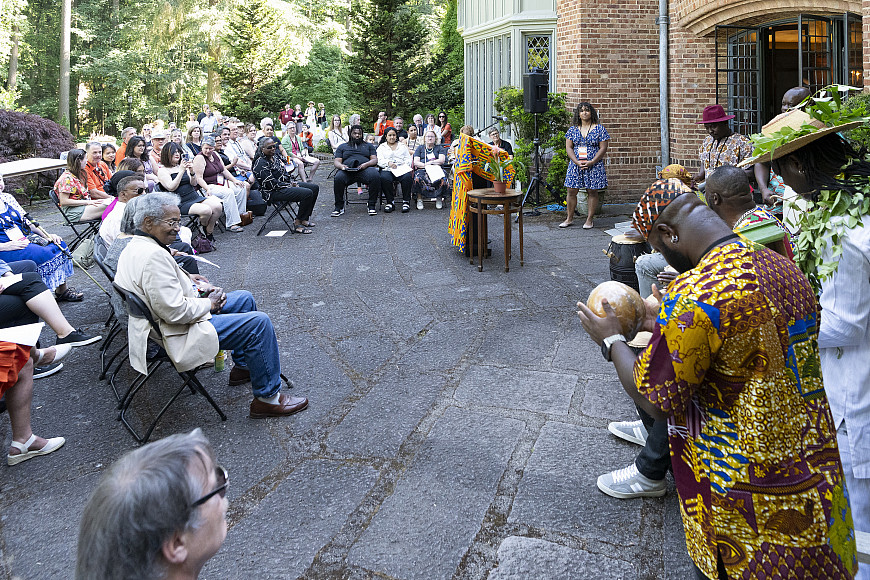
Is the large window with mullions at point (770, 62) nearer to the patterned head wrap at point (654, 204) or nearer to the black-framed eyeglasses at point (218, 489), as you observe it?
the patterned head wrap at point (654, 204)

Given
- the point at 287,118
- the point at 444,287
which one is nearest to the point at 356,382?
the point at 444,287

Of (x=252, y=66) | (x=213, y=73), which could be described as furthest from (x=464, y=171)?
(x=213, y=73)

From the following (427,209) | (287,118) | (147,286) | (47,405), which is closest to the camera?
(147,286)

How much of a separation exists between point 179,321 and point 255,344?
1.56 feet

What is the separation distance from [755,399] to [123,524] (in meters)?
1.56

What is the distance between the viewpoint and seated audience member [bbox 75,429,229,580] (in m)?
1.54

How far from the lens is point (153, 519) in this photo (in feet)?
5.13

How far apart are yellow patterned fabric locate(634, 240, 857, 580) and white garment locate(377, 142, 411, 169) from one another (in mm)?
11851

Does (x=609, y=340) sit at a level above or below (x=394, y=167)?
below

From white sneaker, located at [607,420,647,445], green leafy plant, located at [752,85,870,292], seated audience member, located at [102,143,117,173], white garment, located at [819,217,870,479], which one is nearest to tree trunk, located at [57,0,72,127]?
seated audience member, located at [102,143,117,173]

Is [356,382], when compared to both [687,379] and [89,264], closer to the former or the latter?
[687,379]

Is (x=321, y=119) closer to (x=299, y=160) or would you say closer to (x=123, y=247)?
(x=299, y=160)

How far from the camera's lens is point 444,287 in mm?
7930

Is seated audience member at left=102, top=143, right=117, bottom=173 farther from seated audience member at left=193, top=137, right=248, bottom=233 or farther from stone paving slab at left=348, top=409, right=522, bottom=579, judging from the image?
stone paving slab at left=348, top=409, right=522, bottom=579
